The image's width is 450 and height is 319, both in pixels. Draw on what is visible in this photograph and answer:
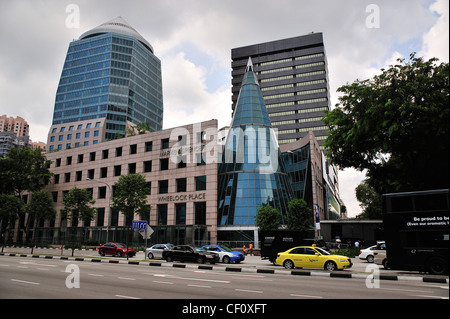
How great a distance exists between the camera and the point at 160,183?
Result: 168 feet

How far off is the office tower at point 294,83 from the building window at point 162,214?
67.2 metres

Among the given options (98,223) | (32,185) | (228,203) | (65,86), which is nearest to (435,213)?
(228,203)

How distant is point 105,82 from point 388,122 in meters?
118

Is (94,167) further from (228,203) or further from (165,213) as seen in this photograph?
(228,203)

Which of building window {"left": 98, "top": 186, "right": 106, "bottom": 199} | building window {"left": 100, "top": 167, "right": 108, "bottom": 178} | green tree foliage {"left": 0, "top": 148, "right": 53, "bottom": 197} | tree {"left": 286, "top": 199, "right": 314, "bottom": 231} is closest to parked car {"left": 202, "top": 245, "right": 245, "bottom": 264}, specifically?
tree {"left": 286, "top": 199, "right": 314, "bottom": 231}

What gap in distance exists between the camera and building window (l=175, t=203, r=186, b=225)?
4784cm

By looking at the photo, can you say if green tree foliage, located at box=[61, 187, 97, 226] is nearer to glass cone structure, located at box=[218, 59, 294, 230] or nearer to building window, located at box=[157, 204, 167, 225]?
building window, located at box=[157, 204, 167, 225]

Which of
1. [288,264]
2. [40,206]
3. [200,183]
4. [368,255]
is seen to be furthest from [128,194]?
[368,255]

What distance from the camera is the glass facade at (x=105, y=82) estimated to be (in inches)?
4695

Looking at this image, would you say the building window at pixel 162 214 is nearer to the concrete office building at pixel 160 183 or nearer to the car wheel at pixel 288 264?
the concrete office building at pixel 160 183

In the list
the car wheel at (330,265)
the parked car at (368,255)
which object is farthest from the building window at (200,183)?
the car wheel at (330,265)

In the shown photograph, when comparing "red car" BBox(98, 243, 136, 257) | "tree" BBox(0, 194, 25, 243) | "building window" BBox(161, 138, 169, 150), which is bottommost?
"red car" BBox(98, 243, 136, 257)

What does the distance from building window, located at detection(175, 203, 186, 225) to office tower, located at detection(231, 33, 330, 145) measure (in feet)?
220
